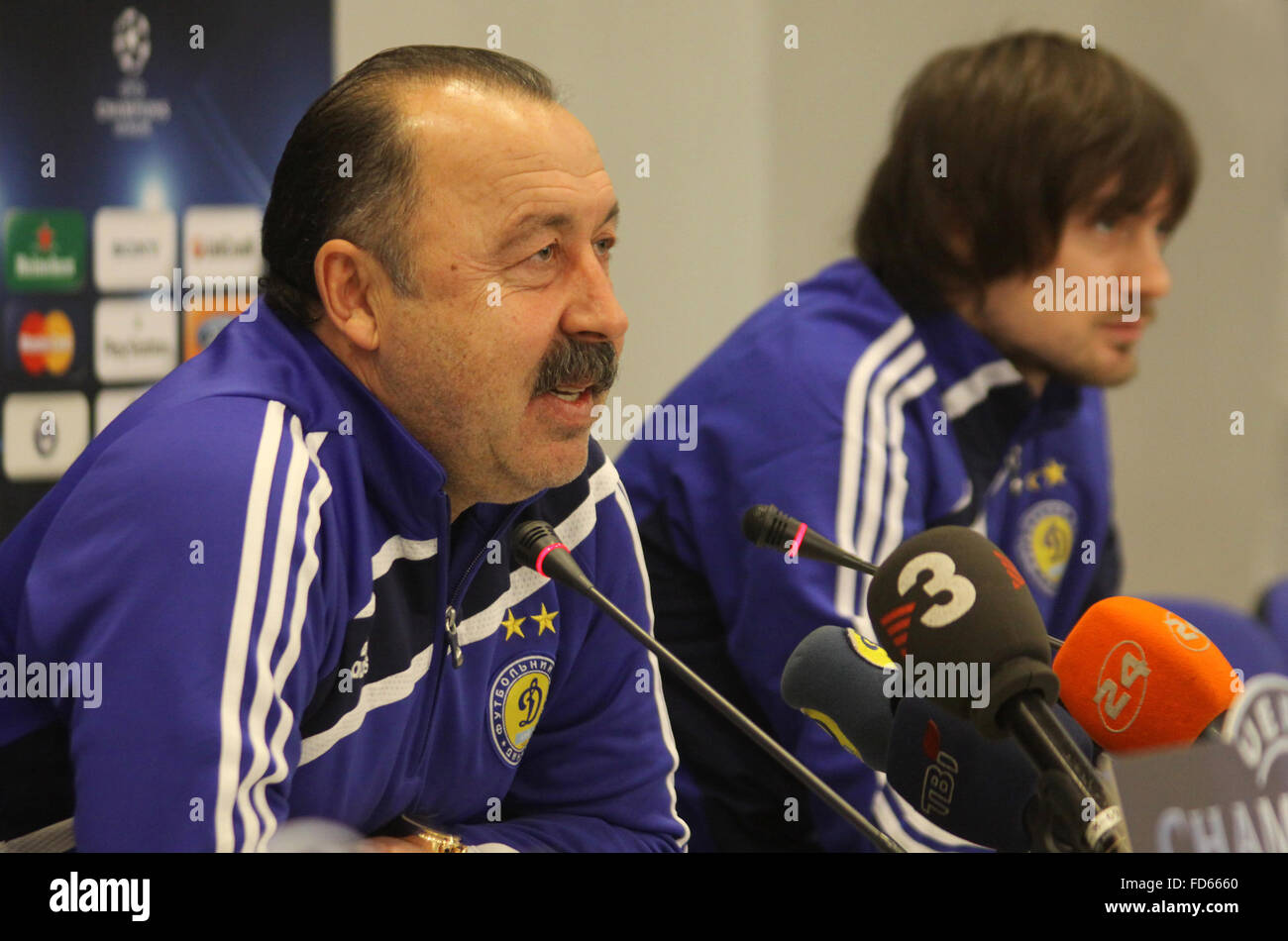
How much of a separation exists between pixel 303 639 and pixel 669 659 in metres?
0.23

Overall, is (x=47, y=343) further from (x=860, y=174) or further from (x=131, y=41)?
(x=860, y=174)

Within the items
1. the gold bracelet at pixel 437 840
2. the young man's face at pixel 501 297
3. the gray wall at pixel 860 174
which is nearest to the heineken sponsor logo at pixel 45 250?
the gray wall at pixel 860 174

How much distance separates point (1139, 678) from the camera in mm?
774

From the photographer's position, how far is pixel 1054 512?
5.07 feet

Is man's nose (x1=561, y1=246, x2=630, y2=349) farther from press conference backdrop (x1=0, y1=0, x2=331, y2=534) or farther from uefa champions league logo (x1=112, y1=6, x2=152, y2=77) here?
uefa champions league logo (x1=112, y1=6, x2=152, y2=77)

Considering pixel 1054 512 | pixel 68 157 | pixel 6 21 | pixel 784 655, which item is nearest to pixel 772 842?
pixel 784 655

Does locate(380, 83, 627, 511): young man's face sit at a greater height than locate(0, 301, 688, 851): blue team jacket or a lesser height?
greater

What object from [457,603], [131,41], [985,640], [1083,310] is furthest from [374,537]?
[131,41]

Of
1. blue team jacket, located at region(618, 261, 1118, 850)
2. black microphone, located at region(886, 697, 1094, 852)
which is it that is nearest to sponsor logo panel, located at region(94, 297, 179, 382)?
blue team jacket, located at region(618, 261, 1118, 850)

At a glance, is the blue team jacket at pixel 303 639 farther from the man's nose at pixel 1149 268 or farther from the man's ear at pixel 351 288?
the man's nose at pixel 1149 268

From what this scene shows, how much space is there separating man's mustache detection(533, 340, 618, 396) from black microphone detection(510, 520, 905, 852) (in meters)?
0.11

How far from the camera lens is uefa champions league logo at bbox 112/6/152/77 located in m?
1.71

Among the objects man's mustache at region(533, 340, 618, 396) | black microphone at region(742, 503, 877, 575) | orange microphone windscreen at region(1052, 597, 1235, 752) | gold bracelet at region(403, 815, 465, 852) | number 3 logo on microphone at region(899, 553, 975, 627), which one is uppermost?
man's mustache at region(533, 340, 618, 396)

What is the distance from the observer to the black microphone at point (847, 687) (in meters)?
0.85
